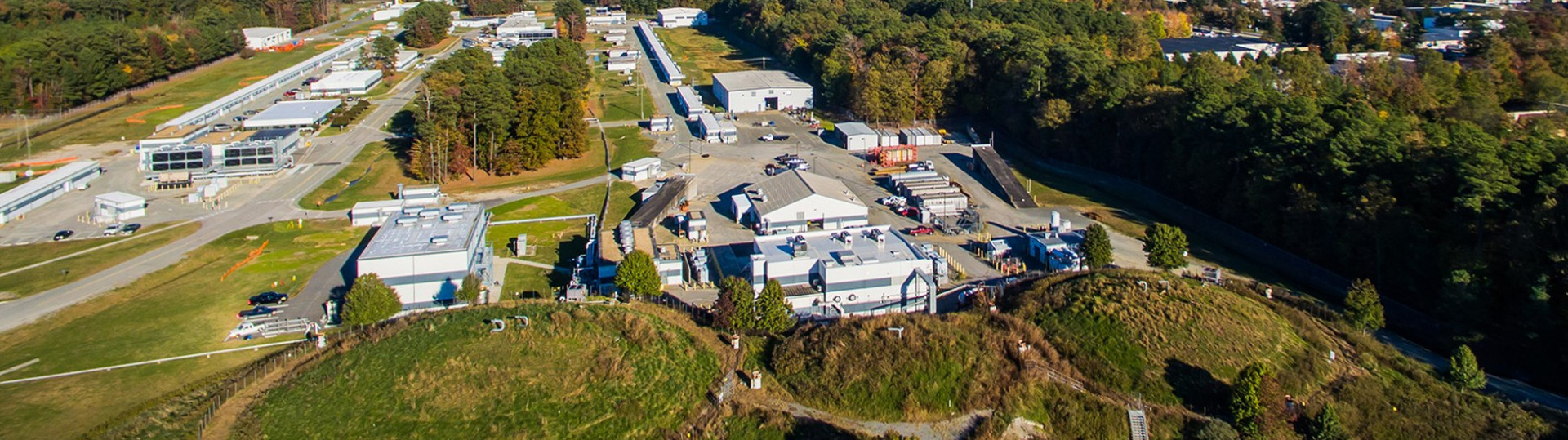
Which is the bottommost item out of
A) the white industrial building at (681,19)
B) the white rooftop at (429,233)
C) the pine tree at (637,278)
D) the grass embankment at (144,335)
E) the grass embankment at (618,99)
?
the grass embankment at (144,335)

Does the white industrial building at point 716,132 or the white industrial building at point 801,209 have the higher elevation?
the white industrial building at point 716,132

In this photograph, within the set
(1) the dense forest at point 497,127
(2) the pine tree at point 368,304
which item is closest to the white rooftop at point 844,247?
(2) the pine tree at point 368,304

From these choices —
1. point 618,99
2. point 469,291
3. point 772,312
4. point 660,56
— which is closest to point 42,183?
point 469,291

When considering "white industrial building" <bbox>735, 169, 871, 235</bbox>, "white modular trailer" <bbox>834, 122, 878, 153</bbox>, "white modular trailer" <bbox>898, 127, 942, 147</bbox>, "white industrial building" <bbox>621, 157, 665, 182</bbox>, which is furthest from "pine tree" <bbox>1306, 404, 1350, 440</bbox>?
"white modular trailer" <bbox>898, 127, 942, 147</bbox>

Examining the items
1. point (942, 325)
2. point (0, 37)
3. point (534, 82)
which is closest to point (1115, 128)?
point (942, 325)

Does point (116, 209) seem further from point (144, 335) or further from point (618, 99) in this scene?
point (618, 99)

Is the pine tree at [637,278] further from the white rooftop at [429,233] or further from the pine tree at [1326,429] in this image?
the pine tree at [1326,429]

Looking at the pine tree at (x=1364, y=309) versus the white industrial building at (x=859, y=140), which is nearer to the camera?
the pine tree at (x=1364, y=309)

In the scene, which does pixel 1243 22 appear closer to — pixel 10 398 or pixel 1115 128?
pixel 1115 128
